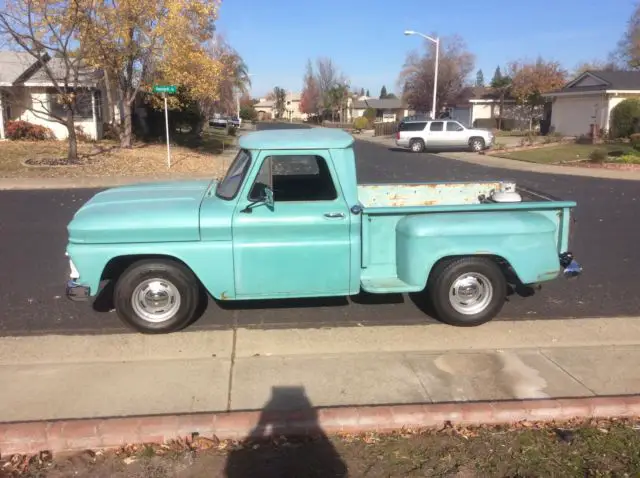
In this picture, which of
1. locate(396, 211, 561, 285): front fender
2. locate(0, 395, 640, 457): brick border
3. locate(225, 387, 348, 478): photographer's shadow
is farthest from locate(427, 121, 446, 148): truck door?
locate(225, 387, 348, 478): photographer's shadow

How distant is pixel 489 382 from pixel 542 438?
74cm

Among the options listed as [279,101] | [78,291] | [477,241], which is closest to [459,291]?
[477,241]

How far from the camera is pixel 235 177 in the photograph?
5121mm

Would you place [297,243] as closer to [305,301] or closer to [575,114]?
[305,301]

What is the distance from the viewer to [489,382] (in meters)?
Answer: 4.21

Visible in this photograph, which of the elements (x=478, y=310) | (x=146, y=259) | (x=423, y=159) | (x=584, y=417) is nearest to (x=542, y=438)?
(x=584, y=417)

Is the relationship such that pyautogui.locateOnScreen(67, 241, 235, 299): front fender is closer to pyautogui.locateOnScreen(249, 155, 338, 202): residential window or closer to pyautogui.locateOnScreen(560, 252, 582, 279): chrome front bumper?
pyautogui.locateOnScreen(249, 155, 338, 202): residential window

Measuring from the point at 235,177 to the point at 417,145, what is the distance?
2779 centimetres

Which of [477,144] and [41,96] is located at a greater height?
[41,96]

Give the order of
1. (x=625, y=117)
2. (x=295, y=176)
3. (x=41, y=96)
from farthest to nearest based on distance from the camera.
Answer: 1. (x=625, y=117)
2. (x=41, y=96)
3. (x=295, y=176)

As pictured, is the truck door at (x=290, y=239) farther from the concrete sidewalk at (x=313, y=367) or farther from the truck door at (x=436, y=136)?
the truck door at (x=436, y=136)

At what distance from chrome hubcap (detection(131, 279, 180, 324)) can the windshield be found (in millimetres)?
953

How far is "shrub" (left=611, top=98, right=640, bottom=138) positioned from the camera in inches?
1221

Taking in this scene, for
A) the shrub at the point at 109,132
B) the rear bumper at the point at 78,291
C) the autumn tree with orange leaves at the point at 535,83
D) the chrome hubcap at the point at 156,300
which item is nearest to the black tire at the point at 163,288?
the chrome hubcap at the point at 156,300
